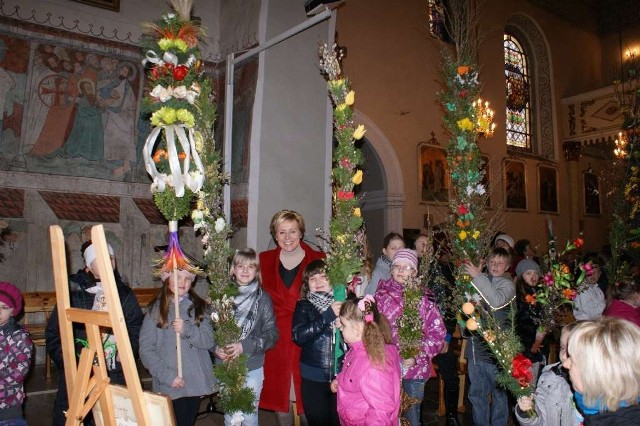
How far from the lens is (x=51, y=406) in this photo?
16.8ft

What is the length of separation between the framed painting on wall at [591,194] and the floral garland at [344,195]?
15.7 m

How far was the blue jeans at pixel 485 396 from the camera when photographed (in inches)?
157

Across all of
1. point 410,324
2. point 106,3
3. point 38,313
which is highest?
point 106,3

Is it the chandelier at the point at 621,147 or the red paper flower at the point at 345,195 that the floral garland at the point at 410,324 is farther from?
the chandelier at the point at 621,147

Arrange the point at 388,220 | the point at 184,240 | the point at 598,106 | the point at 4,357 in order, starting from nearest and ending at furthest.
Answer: the point at 4,357 < the point at 184,240 < the point at 388,220 < the point at 598,106

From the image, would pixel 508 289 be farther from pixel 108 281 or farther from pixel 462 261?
pixel 108 281

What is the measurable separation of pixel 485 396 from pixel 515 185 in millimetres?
11505

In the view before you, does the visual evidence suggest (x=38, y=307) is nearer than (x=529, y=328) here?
No

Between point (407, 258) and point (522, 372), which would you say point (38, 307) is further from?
point (522, 372)

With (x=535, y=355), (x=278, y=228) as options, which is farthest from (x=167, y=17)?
(x=535, y=355)

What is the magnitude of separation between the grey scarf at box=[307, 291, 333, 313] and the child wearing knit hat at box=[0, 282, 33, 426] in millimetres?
1815

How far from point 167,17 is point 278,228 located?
177 cm

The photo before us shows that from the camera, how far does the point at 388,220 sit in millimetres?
11477

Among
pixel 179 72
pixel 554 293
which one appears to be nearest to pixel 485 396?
pixel 554 293
